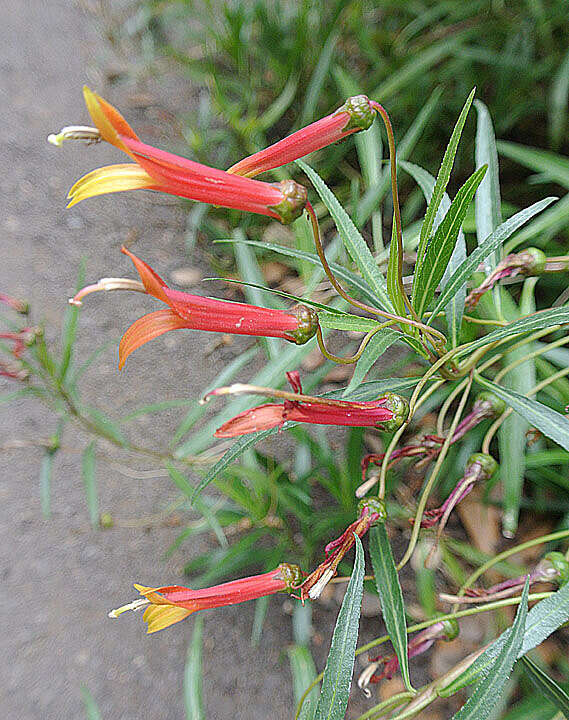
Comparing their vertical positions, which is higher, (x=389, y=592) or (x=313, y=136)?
(x=313, y=136)

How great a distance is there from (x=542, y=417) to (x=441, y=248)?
137mm

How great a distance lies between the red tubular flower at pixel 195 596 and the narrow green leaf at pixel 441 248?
0.21 m

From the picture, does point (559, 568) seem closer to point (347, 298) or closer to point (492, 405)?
point (492, 405)

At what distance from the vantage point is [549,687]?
510mm

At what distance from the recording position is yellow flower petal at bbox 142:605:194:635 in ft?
1.36

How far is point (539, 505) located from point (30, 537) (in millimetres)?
833

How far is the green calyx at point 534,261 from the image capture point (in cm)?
51

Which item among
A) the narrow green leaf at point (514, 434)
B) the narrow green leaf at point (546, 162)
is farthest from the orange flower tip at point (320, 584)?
the narrow green leaf at point (546, 162)

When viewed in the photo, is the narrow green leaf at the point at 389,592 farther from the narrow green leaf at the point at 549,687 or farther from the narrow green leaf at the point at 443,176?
the narrow green leaf at the point at 443,176

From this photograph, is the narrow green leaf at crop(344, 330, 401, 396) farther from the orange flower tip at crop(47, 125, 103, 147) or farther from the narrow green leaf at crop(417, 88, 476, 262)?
the orange flower tip at crop(47, 125, 103, 147)

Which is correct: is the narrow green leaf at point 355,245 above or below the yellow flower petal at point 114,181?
below

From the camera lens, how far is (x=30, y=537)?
1144 millimetres

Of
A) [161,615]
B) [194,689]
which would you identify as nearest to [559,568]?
[161,615]

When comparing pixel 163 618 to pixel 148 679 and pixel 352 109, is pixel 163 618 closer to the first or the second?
pixel 352 109
